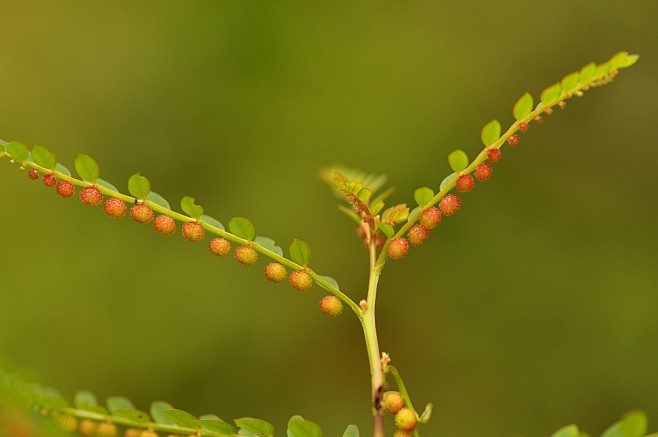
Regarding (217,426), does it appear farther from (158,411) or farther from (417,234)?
(417,234)

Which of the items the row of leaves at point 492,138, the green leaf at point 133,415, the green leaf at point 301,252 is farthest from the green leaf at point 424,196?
the green leaf at point 133,415

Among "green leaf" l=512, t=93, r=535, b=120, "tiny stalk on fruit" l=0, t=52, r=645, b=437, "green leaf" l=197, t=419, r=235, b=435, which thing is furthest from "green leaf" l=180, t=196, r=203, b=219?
"green leaf" l=512, t=93, r=535, b=120

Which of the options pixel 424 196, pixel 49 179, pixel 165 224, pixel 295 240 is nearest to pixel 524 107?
pixel 424 196

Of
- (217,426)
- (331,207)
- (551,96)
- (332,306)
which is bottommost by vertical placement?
(217,426)

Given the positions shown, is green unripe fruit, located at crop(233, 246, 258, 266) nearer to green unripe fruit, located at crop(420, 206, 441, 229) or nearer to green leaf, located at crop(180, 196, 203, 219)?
green leaf, located at crop(180, 196, 203, 219)

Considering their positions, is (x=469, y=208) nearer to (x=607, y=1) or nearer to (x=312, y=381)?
(x=312, y=381)
